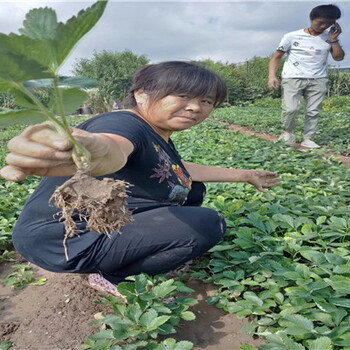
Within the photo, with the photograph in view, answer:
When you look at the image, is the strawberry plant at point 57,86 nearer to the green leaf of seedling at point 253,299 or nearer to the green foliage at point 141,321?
the green foliage at point 141,321

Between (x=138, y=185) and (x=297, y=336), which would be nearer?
A: (x=297, y=336)

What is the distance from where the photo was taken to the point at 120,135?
1292mm

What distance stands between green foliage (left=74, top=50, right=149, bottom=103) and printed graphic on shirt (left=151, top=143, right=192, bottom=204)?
95.8 ft

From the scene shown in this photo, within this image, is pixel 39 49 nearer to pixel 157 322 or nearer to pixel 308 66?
pixel 157 322

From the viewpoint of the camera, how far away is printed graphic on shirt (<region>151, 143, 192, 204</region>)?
63.5 inches

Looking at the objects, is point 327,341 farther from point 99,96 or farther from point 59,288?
point 99,96

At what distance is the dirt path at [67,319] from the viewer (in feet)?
4.74

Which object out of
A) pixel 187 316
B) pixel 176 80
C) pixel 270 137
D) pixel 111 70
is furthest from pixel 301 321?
pixel 111 70

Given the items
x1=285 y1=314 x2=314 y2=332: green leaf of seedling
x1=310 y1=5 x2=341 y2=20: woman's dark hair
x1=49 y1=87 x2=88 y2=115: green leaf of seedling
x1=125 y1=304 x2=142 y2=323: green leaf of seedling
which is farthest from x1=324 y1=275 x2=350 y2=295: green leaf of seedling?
x1=310 y1=5 x2=341 y2=20: woman's dark hair

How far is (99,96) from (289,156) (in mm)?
25733

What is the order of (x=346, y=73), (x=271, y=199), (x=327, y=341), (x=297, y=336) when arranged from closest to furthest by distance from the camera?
(x=327, y=341)
(x=297, y=336)
(x=271, y=199)
(x=346, y=73)

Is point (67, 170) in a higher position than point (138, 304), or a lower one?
higher

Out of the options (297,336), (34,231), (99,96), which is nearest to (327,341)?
(297,336)

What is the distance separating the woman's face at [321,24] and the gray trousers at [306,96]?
62cm
